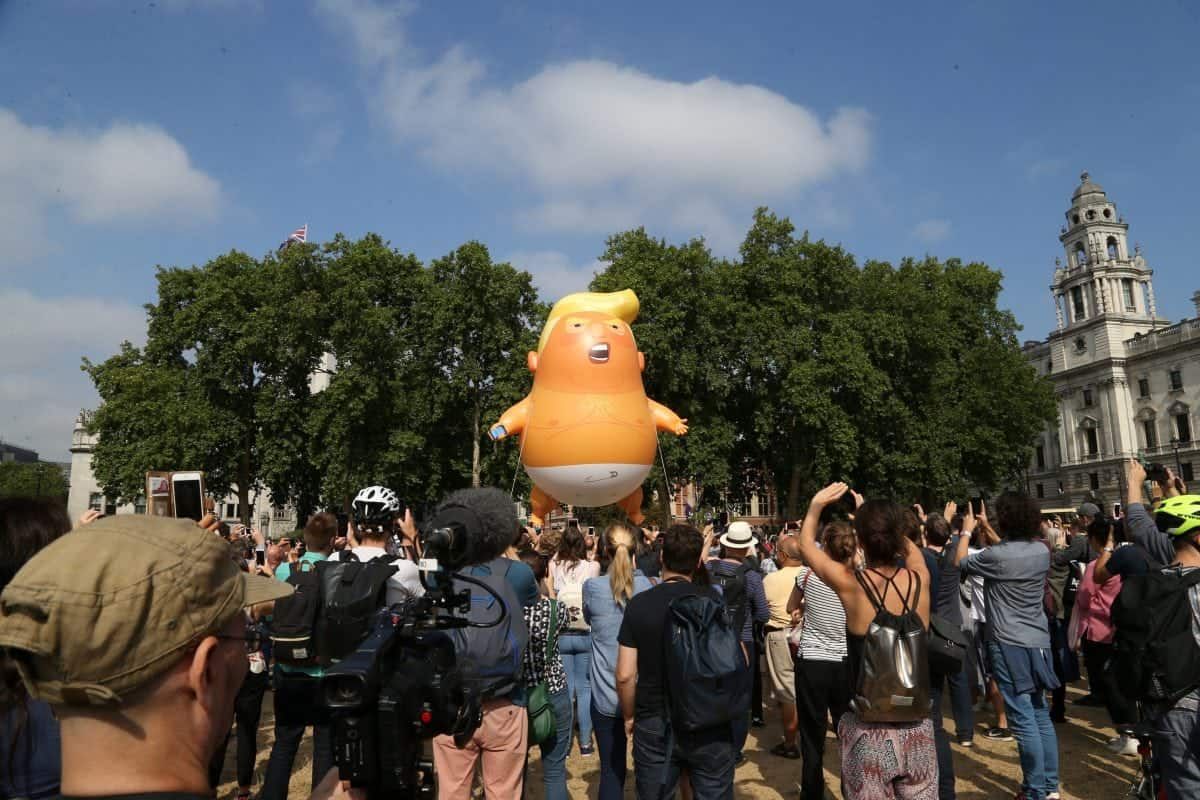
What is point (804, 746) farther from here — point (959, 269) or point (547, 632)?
point (959, 269)

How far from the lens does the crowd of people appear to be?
1.35 meters

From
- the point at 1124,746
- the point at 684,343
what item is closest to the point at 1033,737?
the point at 1124,746

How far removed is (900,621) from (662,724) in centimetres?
122

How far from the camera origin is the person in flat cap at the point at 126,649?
1.30m

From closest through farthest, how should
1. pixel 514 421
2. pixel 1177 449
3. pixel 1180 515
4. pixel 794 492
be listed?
pixel 1180 515 → pixel 514 421 → pixel 794 492 → pixel 1177 449

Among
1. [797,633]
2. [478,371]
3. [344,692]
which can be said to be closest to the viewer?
[344,692]

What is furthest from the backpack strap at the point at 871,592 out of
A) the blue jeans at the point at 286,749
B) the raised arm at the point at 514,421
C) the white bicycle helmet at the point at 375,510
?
the raised arm at the point at 514,421

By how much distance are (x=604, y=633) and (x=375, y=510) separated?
1757 mm

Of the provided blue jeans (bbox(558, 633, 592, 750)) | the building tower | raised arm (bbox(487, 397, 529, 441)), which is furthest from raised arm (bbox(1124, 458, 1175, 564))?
the building tower

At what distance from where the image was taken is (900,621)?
3439 mm

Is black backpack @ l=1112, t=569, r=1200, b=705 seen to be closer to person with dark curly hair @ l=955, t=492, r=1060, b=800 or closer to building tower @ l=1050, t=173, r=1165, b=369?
person with dark curly hair @ l=955, t=492, r=1060, b=800

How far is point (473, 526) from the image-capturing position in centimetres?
301

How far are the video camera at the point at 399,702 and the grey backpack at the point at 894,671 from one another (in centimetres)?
195

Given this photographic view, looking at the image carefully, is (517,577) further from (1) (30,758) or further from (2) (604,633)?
(1) (30,758)
